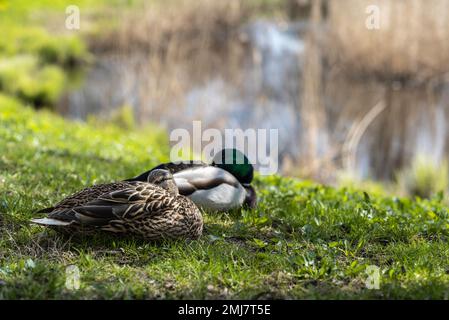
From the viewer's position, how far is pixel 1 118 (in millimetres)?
7695

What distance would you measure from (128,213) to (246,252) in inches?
28.8

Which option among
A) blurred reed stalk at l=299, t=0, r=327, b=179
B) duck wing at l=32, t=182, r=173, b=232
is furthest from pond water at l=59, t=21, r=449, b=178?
duck wing at l=32, t=182, r=173, b=232

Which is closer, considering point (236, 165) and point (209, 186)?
point (209, 186)

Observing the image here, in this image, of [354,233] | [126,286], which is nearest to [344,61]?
[354,233]

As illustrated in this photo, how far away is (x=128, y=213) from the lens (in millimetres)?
3457

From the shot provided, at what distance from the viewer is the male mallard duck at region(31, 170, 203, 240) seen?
11.3ft

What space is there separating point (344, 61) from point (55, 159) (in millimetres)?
9305

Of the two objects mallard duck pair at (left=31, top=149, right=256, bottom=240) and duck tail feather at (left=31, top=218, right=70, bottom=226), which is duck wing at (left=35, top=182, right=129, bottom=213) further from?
duck tail feather at (left=31, top=218, right=70, bottom=226)

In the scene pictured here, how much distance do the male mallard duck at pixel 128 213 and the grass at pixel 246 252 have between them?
0.33 feet

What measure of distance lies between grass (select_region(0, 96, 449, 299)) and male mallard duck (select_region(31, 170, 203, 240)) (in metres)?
0.10

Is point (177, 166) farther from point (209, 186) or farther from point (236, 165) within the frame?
point (236, 165)

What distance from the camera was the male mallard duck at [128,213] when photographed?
11.3ft

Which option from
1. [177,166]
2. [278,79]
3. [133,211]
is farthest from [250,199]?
[278,79]

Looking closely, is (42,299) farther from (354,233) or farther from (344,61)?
(344,61)
